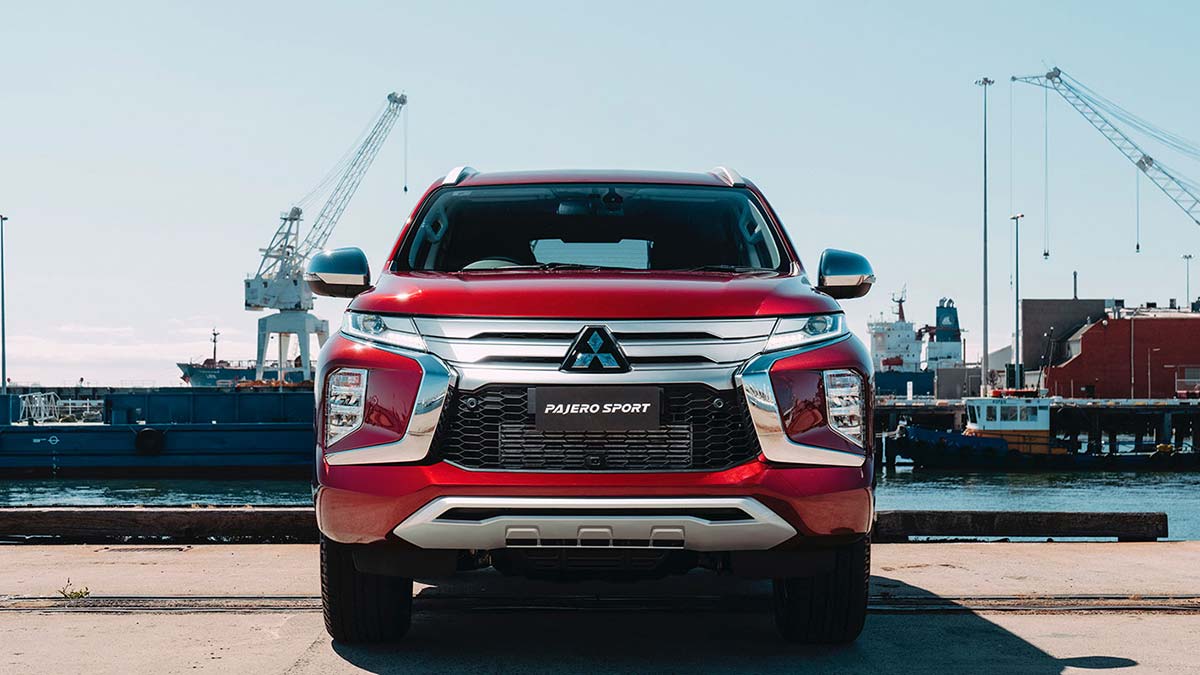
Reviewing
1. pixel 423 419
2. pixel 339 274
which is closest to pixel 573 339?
pixel 423 419

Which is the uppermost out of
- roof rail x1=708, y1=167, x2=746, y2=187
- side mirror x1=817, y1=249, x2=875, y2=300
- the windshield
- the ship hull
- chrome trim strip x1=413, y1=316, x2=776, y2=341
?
roof rail x1=708, y1=167, x2=746, y2=187

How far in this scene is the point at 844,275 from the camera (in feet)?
17.6

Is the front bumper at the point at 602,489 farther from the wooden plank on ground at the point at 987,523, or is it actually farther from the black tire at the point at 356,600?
the wooden plank on ground at the point at 987,523

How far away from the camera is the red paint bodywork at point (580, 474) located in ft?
14.2

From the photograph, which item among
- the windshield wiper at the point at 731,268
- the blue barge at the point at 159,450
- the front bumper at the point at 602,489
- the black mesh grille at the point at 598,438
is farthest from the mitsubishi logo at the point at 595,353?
the blue barge at the point at 159,450

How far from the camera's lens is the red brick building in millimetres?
82250

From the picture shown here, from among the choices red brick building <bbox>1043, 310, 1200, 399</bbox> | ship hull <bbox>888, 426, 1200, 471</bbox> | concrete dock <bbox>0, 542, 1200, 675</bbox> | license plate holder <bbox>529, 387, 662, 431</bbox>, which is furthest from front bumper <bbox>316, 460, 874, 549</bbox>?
red brick building <bbox>1043, 310, 1200, 399</bbox>

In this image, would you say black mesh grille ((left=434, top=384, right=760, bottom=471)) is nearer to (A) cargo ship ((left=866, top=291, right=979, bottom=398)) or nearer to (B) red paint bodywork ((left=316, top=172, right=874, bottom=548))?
(B) red paint bodywork ((left=316, top=172, right=874, bottom=548))

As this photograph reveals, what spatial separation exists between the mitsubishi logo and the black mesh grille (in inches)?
7.1

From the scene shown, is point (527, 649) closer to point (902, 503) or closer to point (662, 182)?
point (662, 182)

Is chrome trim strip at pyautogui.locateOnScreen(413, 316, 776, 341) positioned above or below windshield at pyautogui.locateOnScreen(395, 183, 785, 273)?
below

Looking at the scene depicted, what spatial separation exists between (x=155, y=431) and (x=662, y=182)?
4104cm

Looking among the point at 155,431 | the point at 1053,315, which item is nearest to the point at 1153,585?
the point at 155,431

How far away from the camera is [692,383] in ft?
14.3
